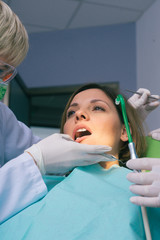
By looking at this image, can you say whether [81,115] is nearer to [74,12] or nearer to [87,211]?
[87,211]

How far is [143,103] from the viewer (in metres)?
1.44

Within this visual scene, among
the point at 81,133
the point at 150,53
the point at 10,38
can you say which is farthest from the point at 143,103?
the point at 150,53

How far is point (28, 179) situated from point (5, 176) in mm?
80

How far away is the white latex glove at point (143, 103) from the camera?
1427mm

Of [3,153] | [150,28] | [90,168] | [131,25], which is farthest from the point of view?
[131,25]

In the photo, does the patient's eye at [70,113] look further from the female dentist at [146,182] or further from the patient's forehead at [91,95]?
the female dentist at [146,182]

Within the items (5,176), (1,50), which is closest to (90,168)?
(5,176)

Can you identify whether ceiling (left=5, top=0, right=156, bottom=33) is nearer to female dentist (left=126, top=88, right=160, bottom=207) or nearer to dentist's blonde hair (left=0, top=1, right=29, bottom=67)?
dentist's blonde hair (left=0, top=1, right=29, bottom=67)

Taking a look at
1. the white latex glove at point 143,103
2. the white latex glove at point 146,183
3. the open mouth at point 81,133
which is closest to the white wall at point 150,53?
the white latex glove at point 143,103

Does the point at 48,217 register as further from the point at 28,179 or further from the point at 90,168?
the point at 90,168

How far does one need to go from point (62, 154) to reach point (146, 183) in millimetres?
343

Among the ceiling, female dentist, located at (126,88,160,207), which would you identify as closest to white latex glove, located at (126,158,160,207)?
female dentist, located at (126,88,160,207)

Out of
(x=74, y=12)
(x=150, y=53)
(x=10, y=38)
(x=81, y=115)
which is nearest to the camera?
(x=10, y=38)

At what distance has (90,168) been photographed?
1.09m
